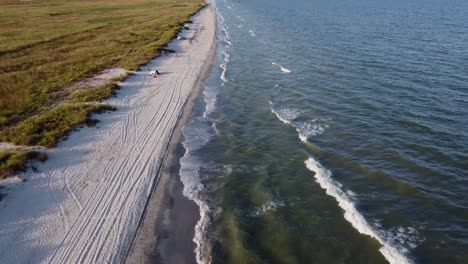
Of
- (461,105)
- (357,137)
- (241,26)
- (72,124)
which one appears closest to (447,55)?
(461,105)

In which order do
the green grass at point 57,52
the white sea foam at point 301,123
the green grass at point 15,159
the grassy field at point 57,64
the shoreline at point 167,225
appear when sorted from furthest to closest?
1. the green grass at point 57,52
2. the grassy field at point 57,64
3. the white sea foam at point 301,123
4. the green grass at point 15,159
5. the shoreline at point 167,225

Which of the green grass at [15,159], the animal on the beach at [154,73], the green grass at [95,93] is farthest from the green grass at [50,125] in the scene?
the animal on the beach at [154,73]

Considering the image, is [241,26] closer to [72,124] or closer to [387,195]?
[72,124]

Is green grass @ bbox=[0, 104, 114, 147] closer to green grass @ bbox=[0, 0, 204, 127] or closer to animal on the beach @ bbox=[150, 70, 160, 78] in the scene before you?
green grass @ bbox=[0, 0, 204, 127]

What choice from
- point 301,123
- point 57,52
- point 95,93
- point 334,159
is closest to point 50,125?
point 95,93

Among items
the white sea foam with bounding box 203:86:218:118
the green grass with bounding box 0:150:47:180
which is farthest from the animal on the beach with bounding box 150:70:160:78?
the green grass with bounding box 0:150:47:180

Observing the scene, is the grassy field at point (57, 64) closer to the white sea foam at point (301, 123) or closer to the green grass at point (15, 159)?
the green grass at point (15, 159)

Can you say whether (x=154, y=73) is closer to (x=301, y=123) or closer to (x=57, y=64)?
(x=57, y=64)
